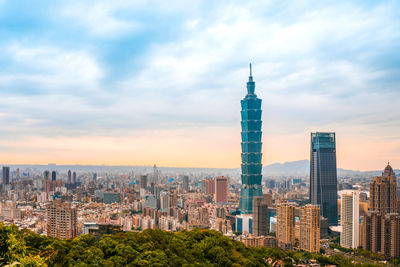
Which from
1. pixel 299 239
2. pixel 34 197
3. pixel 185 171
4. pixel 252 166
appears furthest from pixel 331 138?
pixel 185 171

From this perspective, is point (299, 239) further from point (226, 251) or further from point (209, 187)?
point (209, 187)

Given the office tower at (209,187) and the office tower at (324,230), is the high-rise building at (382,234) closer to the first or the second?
the office tower at (324,230)


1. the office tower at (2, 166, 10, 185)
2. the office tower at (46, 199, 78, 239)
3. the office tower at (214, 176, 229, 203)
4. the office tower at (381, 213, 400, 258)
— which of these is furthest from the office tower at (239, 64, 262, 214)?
the office tower at (2, 166, 10, 185)

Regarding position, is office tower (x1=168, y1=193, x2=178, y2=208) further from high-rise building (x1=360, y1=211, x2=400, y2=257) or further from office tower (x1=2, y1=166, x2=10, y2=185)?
office tower (x1=2, y1=166, x2=10, y2=185)

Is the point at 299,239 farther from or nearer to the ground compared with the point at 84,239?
nearer to the ground

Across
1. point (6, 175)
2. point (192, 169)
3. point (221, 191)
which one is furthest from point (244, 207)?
point (192, 169)

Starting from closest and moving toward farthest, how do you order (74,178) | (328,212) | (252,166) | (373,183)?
(373,183)
(328,212)
(252,166)
(74,178)
